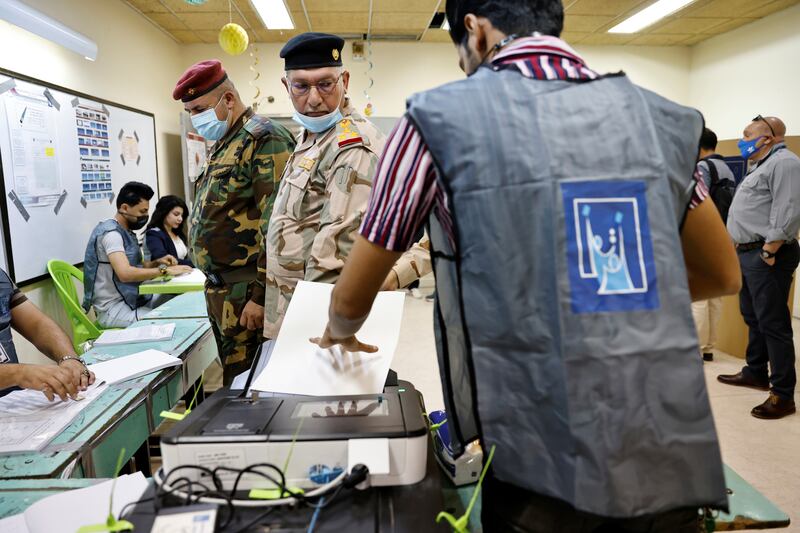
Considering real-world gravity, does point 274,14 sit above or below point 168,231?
above

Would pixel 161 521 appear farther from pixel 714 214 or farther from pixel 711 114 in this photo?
pixel 711 114

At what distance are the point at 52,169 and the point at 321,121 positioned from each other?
98.7 inches

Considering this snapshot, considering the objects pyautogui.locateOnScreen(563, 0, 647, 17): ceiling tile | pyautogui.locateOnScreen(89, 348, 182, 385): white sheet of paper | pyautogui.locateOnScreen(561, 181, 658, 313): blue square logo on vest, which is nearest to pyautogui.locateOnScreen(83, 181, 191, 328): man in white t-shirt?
pyautogui.locateOnScreen(89, 348, 182, 385): white sheet of paper

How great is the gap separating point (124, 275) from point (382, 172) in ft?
9.36

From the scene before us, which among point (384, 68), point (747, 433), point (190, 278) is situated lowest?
point (747, 433)

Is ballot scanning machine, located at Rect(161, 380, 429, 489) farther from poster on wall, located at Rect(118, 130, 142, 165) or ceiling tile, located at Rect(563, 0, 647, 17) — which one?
ceiling tile, located at Rect(563, 0, 647, 17)

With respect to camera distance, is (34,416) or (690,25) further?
(690,25)

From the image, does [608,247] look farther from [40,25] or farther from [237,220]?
[40,25]

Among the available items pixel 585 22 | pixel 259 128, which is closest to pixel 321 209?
pixel 259 128

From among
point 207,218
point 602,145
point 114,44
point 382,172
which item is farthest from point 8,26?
point 602,145

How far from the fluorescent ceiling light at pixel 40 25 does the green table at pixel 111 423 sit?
1466mm

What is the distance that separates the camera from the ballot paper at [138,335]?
1905 mm

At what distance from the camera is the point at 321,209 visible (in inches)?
62.8

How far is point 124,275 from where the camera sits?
3.03 meters
